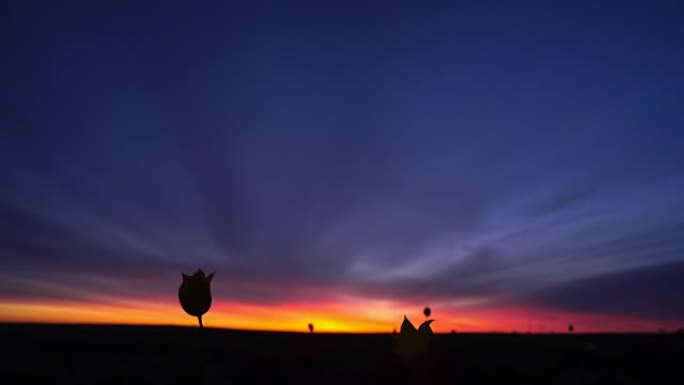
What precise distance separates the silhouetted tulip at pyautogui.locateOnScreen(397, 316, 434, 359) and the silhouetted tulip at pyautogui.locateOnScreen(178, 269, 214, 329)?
9.36 feet

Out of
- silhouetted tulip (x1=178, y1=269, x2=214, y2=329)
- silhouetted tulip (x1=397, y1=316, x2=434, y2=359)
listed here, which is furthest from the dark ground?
silhouetted tulip (x1=178, y1=269, x2=214, y2=329)

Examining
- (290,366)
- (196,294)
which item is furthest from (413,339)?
(290,366)

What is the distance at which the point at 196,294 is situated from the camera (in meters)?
7.76

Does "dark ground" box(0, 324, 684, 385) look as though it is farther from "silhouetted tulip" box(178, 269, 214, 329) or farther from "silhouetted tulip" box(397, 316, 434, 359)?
"silhouetted tulip" box(178, 269, 214, 329)

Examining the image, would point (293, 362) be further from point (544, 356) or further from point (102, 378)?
point (544, 356)

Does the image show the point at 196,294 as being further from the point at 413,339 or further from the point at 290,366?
the point at 290,366

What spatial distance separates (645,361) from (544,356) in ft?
9.06

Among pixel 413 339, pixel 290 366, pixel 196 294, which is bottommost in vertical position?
pixel 413 339

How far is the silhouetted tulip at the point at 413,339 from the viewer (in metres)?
7.74

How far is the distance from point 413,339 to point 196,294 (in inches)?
126

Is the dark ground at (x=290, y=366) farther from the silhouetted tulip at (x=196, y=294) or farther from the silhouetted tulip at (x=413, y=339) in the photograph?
the silhouetted tulip at (x=196, y=294)

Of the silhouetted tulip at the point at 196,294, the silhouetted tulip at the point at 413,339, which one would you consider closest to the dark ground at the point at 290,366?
the silhouetted tulip at the point at 413,339

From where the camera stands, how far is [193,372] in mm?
10234

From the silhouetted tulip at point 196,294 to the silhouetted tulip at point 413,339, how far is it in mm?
2854
